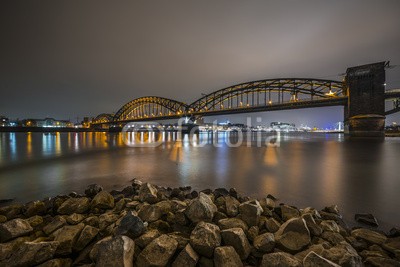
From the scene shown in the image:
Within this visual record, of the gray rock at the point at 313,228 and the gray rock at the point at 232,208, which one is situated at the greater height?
the gray rock at the point at 232,208

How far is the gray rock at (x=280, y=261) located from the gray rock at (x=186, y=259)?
0.95m

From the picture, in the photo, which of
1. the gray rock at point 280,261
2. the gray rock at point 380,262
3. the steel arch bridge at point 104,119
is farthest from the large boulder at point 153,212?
the steel arch bridge at point 104,119

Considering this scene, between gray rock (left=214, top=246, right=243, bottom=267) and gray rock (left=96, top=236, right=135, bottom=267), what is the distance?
1211 mm

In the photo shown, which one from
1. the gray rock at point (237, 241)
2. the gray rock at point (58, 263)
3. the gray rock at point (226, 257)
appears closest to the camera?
the gray rock at point (226, 257)

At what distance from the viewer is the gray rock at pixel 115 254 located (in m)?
2.54

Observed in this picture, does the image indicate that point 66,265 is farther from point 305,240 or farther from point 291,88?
point 291,88

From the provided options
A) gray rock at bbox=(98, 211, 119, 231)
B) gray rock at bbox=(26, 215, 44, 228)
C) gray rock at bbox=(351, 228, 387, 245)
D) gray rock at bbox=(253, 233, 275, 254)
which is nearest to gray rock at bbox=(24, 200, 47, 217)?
gray rock at bbox=(26, 215, 44, 228)

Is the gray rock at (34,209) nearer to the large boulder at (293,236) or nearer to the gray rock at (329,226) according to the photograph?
the large boulder at (293,236)

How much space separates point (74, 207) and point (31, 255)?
1805 millimetres

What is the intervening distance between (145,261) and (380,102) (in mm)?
54452

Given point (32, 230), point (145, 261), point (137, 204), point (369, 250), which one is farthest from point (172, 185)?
point (369, 250)

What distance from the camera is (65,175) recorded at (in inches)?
398

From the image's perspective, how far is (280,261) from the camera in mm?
2549

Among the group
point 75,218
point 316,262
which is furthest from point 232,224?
point 75,218
